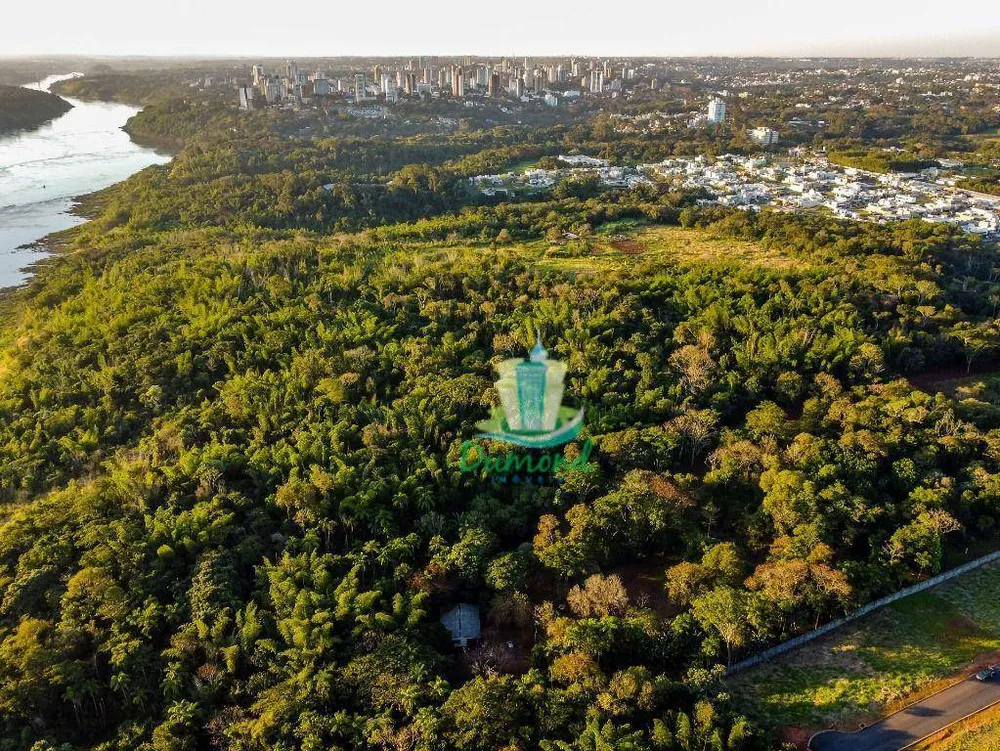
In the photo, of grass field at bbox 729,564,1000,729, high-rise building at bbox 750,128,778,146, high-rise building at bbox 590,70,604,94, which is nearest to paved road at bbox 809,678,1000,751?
grass field at bbox 729,564,1000,729

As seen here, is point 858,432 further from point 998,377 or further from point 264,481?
point 264,481

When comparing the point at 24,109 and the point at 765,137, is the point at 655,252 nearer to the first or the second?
the point at 765,137

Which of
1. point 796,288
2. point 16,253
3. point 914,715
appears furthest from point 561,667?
point 16,253

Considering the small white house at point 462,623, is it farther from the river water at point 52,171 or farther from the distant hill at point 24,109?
the distant hill at point 24,109

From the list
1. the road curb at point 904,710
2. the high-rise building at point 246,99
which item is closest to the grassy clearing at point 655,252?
the road curb at point 904,710

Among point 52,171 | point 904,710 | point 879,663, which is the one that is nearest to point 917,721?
point 904,710
